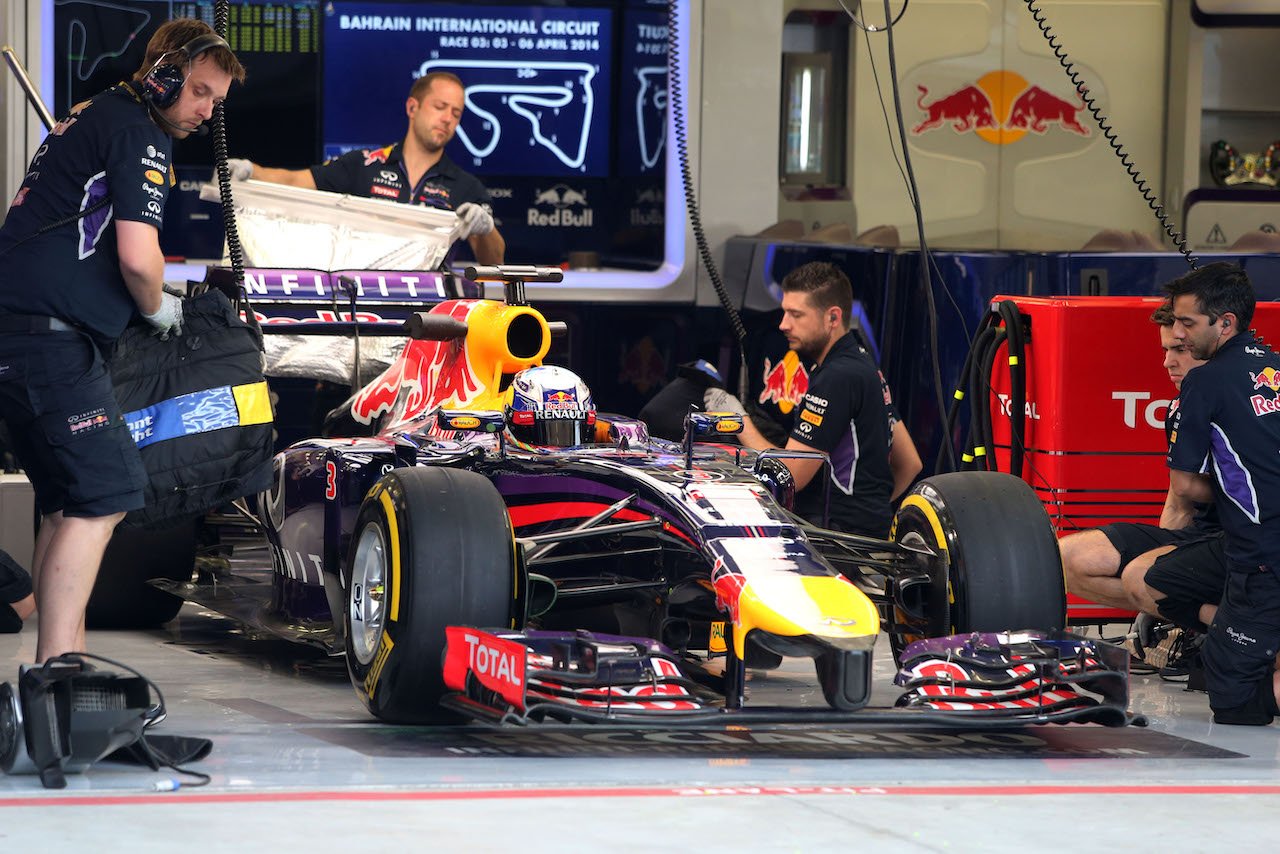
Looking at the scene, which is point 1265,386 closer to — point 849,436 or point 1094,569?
point 1094,569

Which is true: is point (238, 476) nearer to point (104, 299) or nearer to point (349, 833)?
point (104, 299)

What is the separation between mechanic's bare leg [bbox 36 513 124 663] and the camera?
516 cm

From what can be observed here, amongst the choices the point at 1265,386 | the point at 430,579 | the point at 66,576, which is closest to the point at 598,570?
the point at 430,579

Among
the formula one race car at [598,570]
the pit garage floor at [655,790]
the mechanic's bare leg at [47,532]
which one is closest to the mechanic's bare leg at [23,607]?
the formula one race car at [598,570]

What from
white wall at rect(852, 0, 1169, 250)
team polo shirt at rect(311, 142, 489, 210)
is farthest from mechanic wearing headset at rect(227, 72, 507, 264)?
white wall at rect(852, 0, 1169, 250)

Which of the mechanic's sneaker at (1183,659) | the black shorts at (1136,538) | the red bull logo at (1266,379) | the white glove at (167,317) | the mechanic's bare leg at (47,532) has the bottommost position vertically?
the mechanic's sneaker at (1183,659)

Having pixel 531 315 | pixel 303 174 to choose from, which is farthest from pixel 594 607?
pixel 303 174

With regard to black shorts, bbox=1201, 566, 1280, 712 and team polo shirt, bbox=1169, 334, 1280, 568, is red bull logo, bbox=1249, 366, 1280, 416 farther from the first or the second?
black shorts, bbox=1201, 566, 1280, 712

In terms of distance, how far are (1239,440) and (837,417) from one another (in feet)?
5.19

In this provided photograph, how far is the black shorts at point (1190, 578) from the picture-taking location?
Answer: 616 centimetres

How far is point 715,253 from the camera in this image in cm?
1078

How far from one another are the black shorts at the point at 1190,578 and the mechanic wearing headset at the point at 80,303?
3.20 m

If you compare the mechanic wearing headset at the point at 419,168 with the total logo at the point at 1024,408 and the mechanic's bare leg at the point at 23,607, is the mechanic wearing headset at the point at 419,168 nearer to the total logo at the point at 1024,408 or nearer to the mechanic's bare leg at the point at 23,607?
the total logo at the point at 1024,408

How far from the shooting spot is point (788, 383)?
28.3ft
